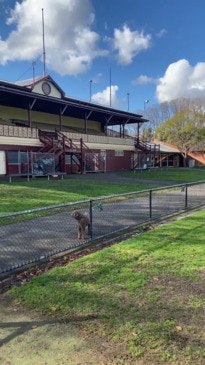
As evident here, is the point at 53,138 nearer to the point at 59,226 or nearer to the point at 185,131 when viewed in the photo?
the point at 59,226

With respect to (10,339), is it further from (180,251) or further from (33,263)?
(180,251)

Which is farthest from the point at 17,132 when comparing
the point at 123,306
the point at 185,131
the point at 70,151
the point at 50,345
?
the point at 185,131

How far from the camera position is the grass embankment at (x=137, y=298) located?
3.16 m

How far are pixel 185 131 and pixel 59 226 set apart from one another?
147ft

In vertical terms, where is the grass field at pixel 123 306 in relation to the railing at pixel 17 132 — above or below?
below

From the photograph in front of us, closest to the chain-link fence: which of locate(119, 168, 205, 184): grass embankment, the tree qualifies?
locate(119, 168, 205, 184): grass embankment

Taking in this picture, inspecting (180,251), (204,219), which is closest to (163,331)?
(180,251)

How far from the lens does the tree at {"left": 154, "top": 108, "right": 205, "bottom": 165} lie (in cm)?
4988

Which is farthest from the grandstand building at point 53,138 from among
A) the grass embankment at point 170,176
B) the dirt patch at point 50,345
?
the dirt patch at point 50,345

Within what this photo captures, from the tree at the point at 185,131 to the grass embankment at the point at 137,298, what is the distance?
46.0m

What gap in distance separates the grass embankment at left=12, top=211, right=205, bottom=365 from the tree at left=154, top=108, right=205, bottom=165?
46.0 m

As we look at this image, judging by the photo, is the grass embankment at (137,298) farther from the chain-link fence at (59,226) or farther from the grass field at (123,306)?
the chain-link fence at (59,226)

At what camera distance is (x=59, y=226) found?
8547 millimetres

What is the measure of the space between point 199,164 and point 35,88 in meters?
35.0
